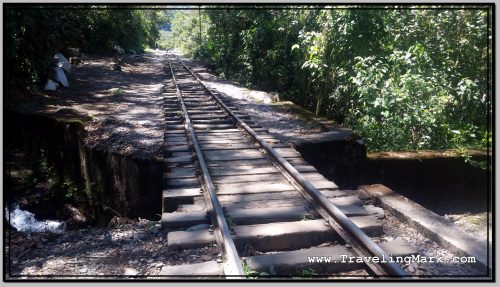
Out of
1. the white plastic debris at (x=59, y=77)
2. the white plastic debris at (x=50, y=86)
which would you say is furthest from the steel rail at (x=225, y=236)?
the white plastic debris at (x=59, y=77)

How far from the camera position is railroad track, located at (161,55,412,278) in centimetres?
286

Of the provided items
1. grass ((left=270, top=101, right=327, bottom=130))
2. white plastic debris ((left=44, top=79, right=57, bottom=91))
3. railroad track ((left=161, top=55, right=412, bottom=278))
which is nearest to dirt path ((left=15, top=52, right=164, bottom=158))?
white plastic debris ((left=44, top=79, right=57, bottom=91))

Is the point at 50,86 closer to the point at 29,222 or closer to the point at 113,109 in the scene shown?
the point at 113,109

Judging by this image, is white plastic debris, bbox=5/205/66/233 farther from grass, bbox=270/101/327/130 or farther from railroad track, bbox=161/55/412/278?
grass, bbox=270/101/327/130

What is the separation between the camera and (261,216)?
144 inches

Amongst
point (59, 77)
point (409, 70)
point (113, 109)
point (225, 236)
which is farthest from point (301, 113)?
point (59, 77)

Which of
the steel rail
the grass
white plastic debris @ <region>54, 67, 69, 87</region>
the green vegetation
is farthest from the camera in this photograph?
white plastic debris @ <region>54, 67, 69, 87</region>

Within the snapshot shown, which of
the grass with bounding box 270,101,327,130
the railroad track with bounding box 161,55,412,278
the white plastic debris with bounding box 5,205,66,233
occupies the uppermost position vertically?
the grass with bounding box 270,101,327,130

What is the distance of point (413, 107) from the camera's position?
20.6 ft

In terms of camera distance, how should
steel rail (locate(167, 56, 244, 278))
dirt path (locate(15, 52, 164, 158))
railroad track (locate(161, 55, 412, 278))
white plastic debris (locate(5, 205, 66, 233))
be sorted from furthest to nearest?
white plastic debris (locate(5, 205, 66, 233)), dirt path (locate(15, 52, 164, 158)), railroad track (locate(161, 55, 412, 278)), steel rail (locate(167, 56, 244, 278))

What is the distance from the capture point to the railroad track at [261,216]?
2863mm

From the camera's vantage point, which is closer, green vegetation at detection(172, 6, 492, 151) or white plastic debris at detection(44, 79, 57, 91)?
green vegetation at detection(172, 6, 492, 151)

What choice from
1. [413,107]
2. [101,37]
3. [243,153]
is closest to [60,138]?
[243,153]

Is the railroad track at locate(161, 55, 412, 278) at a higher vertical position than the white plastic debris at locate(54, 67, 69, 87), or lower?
lower
